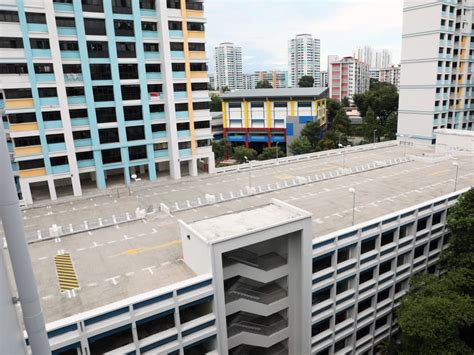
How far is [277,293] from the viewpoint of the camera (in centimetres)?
2819

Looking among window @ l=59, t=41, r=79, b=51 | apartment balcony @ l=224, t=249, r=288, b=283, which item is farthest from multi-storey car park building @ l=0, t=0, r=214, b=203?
apartment balcony @ l=224, t=249, r=288, b=283

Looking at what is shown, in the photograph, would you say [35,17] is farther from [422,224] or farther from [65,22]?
[422,224]

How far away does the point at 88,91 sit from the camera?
4434cm

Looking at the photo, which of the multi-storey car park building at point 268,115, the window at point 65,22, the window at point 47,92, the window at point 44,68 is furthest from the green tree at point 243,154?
the window at point 44,68

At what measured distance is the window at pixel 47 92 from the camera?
42.1 metres

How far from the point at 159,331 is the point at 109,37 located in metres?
35.9

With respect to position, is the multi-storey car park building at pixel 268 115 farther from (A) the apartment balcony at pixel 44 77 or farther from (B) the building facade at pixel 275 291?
(B) the building facade at pixel 275 291

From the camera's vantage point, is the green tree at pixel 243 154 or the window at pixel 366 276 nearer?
the window at pixel 366 276

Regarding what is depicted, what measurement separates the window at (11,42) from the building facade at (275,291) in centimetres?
3163

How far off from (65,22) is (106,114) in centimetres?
1138

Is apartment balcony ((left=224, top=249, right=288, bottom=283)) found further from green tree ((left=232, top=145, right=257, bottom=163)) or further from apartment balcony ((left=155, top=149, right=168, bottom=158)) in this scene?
green tree ((left=232, top=145, right=257, bottom=163))

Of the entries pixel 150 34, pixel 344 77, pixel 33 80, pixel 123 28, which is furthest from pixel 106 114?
pixel 344 77

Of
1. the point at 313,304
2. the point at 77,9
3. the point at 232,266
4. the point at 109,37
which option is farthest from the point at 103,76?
the point at 313,304

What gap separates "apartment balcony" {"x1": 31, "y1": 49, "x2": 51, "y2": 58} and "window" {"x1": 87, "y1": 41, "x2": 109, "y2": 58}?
14.8ft
